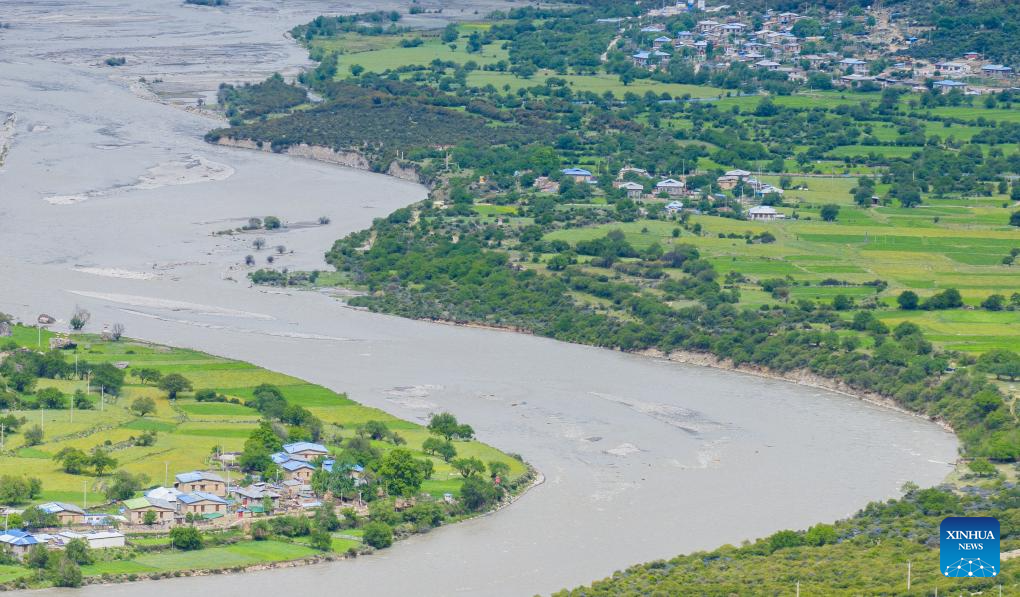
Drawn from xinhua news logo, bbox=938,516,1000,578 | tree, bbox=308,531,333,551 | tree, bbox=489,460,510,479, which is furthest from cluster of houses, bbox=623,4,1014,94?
xinhua news logo, bbox=938,516,1000,578

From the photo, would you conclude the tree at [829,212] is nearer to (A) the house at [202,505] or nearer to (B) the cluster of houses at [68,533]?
(A) the house at [202,505]

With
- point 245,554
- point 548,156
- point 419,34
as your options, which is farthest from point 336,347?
point 419,34

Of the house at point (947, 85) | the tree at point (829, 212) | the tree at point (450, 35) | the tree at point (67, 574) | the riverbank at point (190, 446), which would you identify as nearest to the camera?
the tree at point (67, 574)

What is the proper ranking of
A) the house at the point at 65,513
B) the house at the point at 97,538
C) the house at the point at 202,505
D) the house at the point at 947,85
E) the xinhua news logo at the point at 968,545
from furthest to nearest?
the house at the point at 947,85, the house at the point at 202,505, the house at the point at 65,513, the house at the point at 97,538, the xinhua news logo at the point at 968,545

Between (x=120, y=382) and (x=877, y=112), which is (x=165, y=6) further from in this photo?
(x=120, y=382)

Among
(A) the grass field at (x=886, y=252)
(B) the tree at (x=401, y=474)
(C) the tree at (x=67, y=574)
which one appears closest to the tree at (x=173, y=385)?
(B) the tree at (x=401, y=474)

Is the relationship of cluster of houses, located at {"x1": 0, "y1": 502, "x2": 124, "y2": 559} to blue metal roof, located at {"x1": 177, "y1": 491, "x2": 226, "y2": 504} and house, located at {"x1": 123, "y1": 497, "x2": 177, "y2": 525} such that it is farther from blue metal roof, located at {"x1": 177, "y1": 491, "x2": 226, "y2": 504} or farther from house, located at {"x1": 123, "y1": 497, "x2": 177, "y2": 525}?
blue metal roof, located at {"x1": 177, "y1": 491, "x2": 226, "y2": 504}
